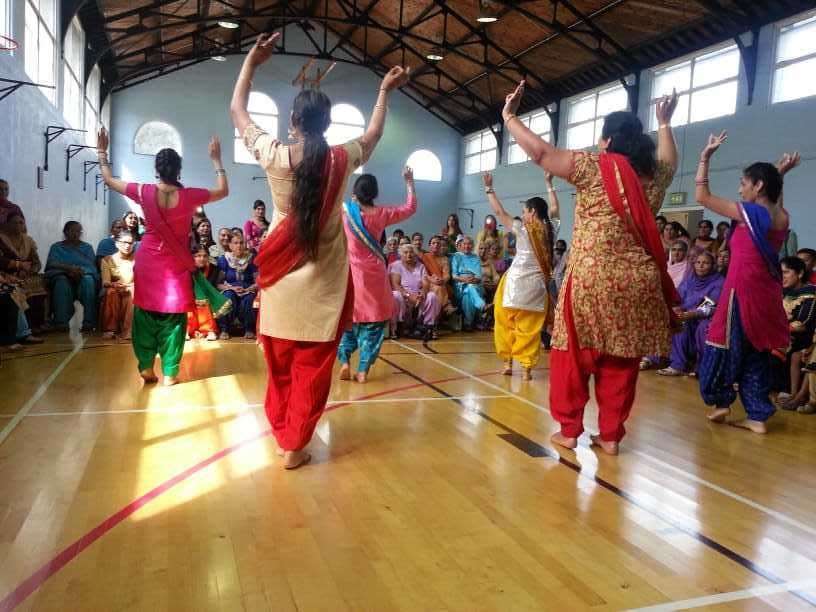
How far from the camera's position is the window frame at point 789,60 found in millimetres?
8875

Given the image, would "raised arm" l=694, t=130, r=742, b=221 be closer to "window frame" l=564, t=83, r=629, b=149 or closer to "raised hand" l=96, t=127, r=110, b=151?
"raised hand" l=96, t=127, r=110, b=151

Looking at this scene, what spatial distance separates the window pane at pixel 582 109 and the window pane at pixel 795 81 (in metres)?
4.38

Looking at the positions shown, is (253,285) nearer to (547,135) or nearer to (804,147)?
(804,147)

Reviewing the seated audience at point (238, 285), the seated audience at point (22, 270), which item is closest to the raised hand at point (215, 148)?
the seated audience at point (22, 270)

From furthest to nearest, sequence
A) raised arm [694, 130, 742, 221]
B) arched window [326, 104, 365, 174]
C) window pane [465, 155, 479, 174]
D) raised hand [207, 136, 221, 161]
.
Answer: window pane [465, 155, 479, 174] → arched window [326, 104, 365, 174] → raised hand [207, 136, 221, 161] → raised arm [694, 130, 742, 221]

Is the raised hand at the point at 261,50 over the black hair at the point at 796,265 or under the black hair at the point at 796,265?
over

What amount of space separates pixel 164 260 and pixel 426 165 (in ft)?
50.2

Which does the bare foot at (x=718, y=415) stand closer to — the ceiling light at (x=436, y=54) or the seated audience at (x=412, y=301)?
the seated audience at (x=412, y=301)

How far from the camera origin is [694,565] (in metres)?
1.88

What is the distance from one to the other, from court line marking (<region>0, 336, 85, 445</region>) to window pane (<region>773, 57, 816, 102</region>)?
9.42 m

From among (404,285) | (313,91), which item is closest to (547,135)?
(404,285)

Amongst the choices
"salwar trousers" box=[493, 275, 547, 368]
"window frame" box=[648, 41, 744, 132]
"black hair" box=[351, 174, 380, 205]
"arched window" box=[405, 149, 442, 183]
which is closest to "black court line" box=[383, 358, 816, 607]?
"salwar trousers" box=[493, 275, 547, 368]

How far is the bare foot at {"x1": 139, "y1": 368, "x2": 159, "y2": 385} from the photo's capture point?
13.4 ft

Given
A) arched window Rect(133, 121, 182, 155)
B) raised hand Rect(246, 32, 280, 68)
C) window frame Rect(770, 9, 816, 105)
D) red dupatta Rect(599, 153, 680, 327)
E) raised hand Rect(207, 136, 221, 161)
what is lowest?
red dupatta Rect(599, 153, 680, 327)
